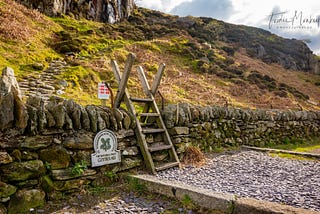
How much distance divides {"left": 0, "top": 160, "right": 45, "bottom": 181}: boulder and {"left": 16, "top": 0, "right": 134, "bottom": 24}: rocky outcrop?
25.5 m

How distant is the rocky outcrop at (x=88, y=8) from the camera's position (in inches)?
1007

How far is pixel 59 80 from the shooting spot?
11.3 metres

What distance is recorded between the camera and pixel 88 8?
32.1 meters

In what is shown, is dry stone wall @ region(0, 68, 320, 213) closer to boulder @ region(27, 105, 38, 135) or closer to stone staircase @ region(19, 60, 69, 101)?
boulder @ region(27, 105, 38, 135)

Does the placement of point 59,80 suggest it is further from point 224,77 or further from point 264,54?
point 264,54

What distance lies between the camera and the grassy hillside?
13.1 metres

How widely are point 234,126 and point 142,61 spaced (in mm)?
12125

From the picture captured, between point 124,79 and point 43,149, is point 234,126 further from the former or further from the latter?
point 43,149

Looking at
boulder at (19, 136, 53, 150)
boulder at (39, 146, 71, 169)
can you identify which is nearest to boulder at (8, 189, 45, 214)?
boulder at (39, 146, 71, 169)

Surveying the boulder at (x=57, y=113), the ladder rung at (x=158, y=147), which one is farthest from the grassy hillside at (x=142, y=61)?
the boulder at (x=57, y=113)

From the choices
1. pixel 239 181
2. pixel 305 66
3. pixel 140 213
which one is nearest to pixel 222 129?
pixel 239 181

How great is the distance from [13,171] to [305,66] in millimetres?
42856

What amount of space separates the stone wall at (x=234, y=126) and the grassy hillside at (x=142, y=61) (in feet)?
13.4

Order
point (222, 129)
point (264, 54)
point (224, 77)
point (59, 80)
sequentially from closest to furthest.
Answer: point (222, 129) < point (59, 80) < point (224, 77) < point (264, 54)
